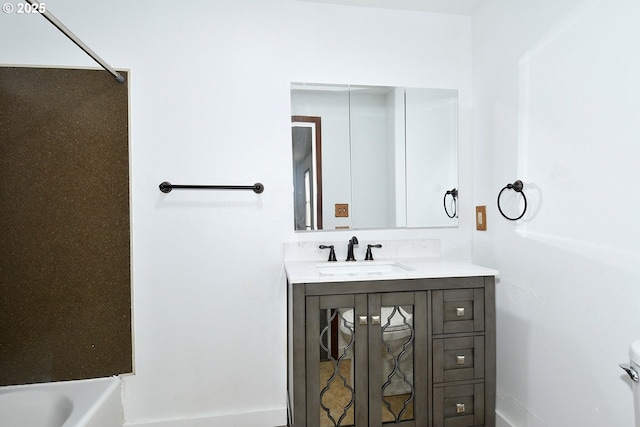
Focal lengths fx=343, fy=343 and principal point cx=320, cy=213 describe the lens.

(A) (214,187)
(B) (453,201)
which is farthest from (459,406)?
(A) (214,187)

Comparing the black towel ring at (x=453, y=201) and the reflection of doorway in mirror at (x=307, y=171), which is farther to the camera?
the black towel ring at (x=453, y=201)

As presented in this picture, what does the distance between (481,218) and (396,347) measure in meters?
0.91

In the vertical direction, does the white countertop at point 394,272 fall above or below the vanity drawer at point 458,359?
above

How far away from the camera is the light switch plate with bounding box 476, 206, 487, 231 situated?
1.93 metres

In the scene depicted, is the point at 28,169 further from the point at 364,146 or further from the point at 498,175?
the point at 498,175

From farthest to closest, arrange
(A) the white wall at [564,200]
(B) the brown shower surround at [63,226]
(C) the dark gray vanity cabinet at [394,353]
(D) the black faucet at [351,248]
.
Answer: (D) the black faucet at [351,248] → (B) the brown shower surround at [63,226] → (C) the dark gray vanity cabinet at [394,353] → (A) the white wall at [564,200]

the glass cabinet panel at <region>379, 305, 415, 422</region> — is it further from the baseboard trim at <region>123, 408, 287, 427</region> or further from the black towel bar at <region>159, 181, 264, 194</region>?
the black towel bar at <region>159, 181, 264, 194</region>

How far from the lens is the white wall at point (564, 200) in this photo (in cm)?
117

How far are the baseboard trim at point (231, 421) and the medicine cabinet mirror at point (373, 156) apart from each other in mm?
1033

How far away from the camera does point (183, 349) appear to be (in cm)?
181

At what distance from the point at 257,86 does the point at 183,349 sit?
146 cm

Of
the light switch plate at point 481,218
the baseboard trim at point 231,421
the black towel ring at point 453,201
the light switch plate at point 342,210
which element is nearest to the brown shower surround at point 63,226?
the baseboard trim at point 231,421

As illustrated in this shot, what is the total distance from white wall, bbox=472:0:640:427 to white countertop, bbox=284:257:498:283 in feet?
0.90

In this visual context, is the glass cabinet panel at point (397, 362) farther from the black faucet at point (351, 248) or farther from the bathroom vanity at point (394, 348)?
the black faucet at point (351, 248)
